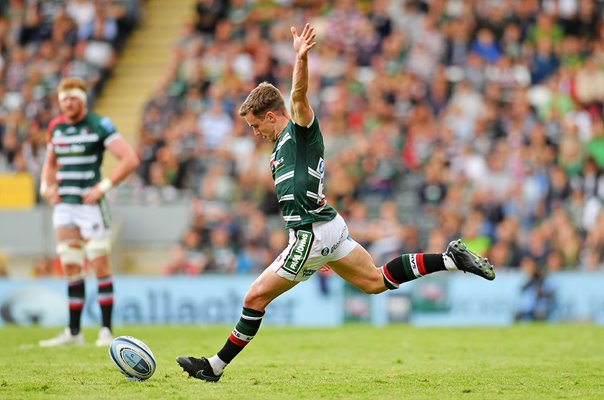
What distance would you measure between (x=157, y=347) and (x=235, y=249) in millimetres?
8394

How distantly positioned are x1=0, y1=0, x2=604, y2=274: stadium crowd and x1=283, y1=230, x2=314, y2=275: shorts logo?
10911 millimetres

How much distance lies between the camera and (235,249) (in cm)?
2177

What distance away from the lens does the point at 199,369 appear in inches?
387

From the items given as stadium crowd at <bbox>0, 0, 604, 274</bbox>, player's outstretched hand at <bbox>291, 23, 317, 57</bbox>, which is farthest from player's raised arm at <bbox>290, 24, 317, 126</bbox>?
stadium crowd at <bbox>0, 0, 604, 274</bbox>

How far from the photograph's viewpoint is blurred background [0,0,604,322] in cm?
2119

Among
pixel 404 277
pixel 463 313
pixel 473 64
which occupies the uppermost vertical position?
pixel 473 64

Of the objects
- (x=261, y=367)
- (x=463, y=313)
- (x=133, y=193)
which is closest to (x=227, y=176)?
(x=133, y=193)

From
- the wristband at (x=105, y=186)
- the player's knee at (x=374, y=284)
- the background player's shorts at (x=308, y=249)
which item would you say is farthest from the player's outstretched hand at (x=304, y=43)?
the wristband at (x=105, y=186)

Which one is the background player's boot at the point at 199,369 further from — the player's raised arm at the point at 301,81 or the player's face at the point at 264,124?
the player's raised arm at the point at 301,81

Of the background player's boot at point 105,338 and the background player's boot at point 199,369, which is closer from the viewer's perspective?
the background player's boot at point 199,369

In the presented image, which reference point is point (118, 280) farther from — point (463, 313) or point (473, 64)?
point (473, 64)

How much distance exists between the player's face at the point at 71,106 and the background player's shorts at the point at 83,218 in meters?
1.07

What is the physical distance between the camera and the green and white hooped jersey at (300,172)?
379 inches

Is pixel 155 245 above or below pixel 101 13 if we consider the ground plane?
below
